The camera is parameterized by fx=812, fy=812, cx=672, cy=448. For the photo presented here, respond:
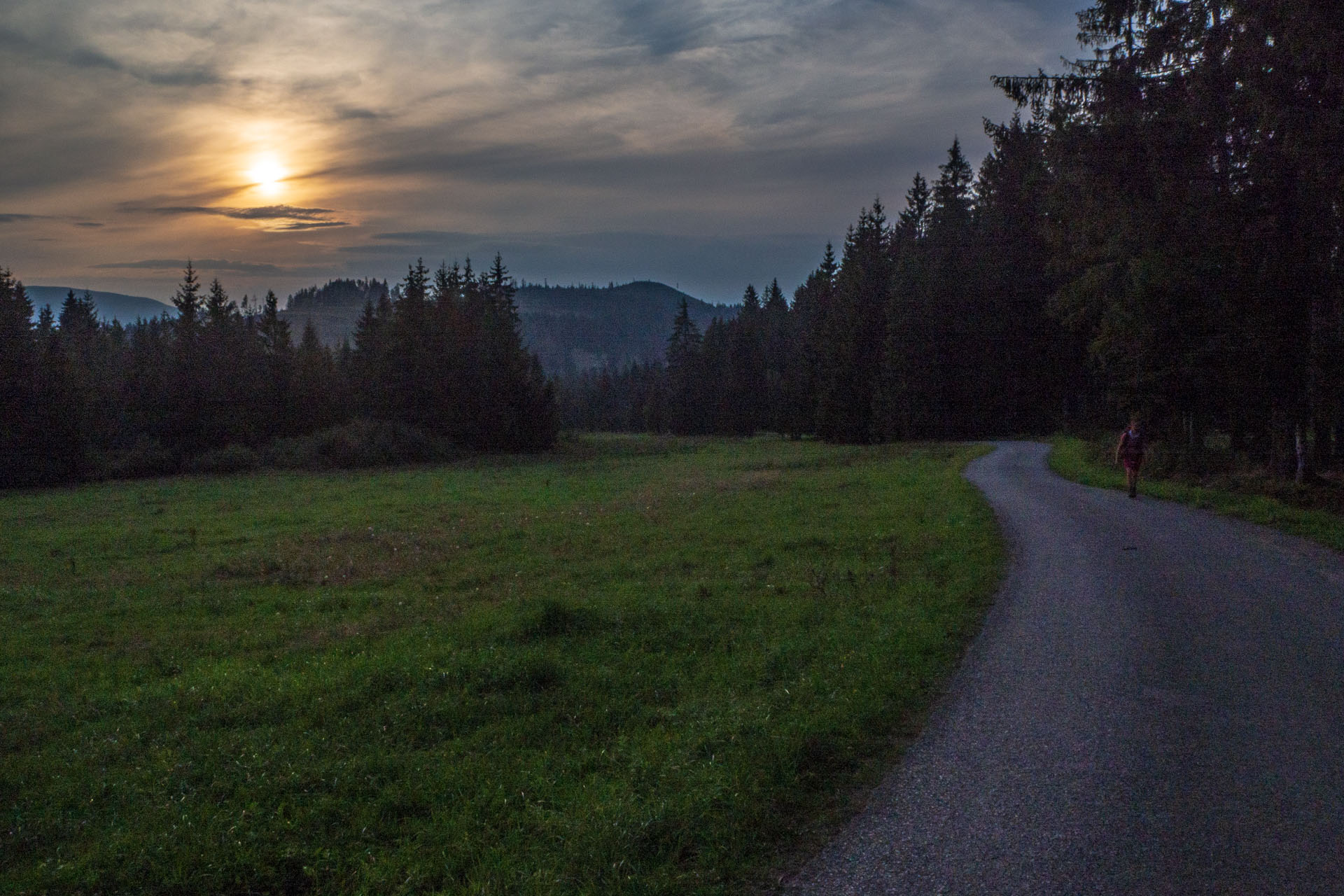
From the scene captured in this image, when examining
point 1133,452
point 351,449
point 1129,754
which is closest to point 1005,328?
point 1133,452

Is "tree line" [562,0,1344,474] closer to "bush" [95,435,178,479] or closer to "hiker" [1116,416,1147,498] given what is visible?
"hiker" [1116,416,1147,498]

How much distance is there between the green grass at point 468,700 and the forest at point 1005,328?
798cm

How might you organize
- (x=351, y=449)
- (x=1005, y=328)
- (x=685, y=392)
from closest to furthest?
(x=351, y=449) < (x=1005, y=328) < (x=685, y=392)

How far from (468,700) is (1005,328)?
52979 millimetres

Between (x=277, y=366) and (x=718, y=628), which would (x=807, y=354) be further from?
(x=718, y=628)

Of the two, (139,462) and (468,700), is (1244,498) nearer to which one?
(468,700)

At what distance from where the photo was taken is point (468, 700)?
780cm

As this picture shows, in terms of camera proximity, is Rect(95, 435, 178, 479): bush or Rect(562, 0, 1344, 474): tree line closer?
Rect(562, 0, 1344, 474): tree line

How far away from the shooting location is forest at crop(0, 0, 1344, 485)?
17.0 meters

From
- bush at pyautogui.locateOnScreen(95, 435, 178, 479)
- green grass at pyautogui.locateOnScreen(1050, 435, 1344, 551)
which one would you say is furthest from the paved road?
bush at pyautogui.locateOnScreen(95, 435, 178, 479)

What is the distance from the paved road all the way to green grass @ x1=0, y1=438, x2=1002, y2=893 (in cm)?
55

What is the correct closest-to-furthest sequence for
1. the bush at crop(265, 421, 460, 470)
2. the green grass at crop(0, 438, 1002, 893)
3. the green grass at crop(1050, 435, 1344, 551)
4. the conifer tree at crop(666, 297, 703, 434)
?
the green grass at crop(0, 438, 1002, 893)
the green grass at crop(1050, 435, 1344, 551)
the bush at crop(265, 421, 460, 470)
the conifer tree at crop(666, 297, 703, 434)

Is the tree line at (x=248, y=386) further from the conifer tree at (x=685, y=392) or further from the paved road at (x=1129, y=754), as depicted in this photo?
the paved road at (x=1129, y=754)

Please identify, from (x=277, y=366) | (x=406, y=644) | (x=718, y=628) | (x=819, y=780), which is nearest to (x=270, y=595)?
(x=406, y=644)
